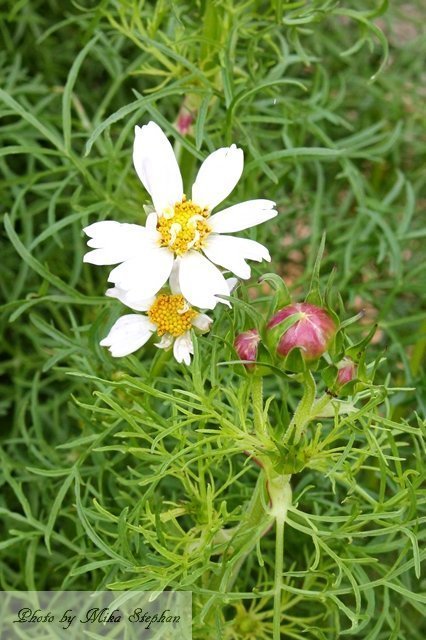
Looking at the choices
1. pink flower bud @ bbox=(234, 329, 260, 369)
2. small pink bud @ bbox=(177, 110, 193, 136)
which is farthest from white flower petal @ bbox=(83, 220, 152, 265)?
small pink bud @ bbox=(177, 110, 193, 136)

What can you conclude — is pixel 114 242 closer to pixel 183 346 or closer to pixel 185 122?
pixel 183 346

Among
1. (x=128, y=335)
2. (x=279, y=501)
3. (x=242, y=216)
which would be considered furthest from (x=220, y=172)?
(x=279, y=501)

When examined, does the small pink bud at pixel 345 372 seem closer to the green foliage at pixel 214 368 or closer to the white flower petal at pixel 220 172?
the green foliage at pixel 214 368

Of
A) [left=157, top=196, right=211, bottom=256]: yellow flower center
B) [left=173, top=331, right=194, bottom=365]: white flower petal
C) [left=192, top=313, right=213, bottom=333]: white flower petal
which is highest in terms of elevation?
[left=157, top=196, right=211, bottom=256]: yellow flower center

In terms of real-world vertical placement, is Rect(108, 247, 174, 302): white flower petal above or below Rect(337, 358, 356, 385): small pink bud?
above

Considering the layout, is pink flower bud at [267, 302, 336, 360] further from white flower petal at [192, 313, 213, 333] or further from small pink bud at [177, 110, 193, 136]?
small pink bud at [177, 110, 193, 136]

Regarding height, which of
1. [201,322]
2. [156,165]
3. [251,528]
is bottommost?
[251,528]
